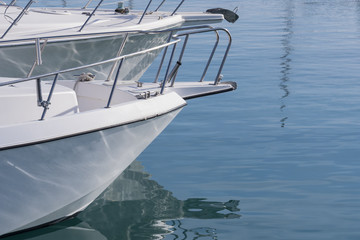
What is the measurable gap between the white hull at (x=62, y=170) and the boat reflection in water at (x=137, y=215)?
11 cm

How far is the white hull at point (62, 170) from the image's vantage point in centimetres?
446

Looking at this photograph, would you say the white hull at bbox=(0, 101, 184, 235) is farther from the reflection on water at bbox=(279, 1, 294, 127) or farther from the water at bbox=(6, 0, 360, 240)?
the reflection on water at bbox=(279, 1, 294, 127)

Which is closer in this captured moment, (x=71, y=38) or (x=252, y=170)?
(x=252, y=170)

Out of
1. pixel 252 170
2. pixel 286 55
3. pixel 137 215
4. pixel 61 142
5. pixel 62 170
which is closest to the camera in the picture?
pixel 61 142

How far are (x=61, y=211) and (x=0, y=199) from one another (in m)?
0.57

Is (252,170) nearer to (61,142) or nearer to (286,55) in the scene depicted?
(61,142)

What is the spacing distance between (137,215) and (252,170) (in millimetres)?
→ 1424

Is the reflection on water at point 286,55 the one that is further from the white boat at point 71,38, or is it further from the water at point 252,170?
the white boat at point 71,38

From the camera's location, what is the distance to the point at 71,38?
746 centimetres

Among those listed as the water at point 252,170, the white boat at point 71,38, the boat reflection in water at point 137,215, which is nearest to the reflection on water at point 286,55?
the water at point 252,170

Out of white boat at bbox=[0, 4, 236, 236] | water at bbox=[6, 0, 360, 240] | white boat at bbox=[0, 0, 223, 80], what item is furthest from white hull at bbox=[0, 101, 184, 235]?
white boat at bbox=[0, 0, 223, 80]

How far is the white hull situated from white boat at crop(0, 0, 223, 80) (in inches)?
62.1

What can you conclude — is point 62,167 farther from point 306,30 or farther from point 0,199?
point 306,30

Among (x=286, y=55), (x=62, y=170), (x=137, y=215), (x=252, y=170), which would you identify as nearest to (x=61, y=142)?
(x=62, y=170)
